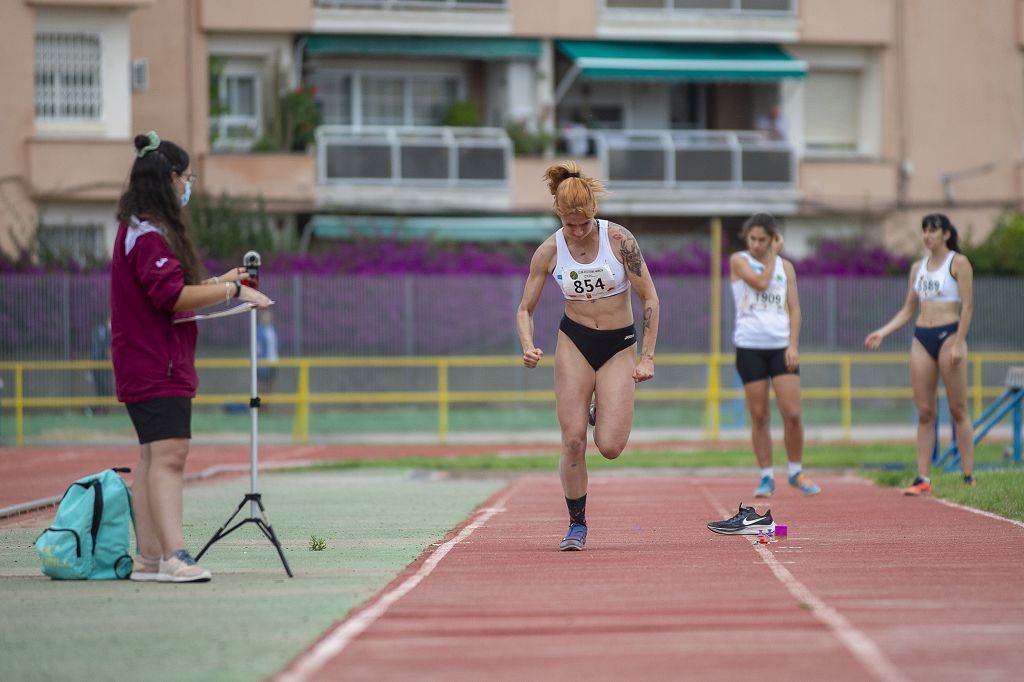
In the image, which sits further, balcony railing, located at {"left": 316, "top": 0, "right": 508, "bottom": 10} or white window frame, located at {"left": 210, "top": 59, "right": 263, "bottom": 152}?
white window frame, located at {"left": 210, "top": 59, "right": 263, "bottom": 152}

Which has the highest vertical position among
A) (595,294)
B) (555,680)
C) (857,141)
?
(857,141)

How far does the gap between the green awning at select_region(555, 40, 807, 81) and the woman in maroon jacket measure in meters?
28.3

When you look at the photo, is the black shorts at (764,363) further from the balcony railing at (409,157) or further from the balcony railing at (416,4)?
the balcony railing at (416,4)

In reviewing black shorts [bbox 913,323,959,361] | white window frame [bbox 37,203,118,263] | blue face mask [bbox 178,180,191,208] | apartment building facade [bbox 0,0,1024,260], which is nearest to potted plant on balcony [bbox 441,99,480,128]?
apartment building facade [bbox 0,0,1024,260]

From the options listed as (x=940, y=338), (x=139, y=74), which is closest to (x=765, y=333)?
(x=940, y=338)

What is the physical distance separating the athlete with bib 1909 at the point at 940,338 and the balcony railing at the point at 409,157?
22.9 metres

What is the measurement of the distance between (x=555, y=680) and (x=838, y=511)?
689cm

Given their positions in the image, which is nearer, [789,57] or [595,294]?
[595,294]

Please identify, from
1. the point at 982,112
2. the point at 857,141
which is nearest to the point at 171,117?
the point at 857,141

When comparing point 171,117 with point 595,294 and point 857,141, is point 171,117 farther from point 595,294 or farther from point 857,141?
point 595,294

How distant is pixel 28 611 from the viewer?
7094mm

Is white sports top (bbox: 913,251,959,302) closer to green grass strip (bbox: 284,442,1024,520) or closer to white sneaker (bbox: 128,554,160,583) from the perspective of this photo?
green grass strip (bbox: 284,442,1024,520)

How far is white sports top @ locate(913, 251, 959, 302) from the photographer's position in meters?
12.9

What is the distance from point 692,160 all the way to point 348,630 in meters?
31.0
